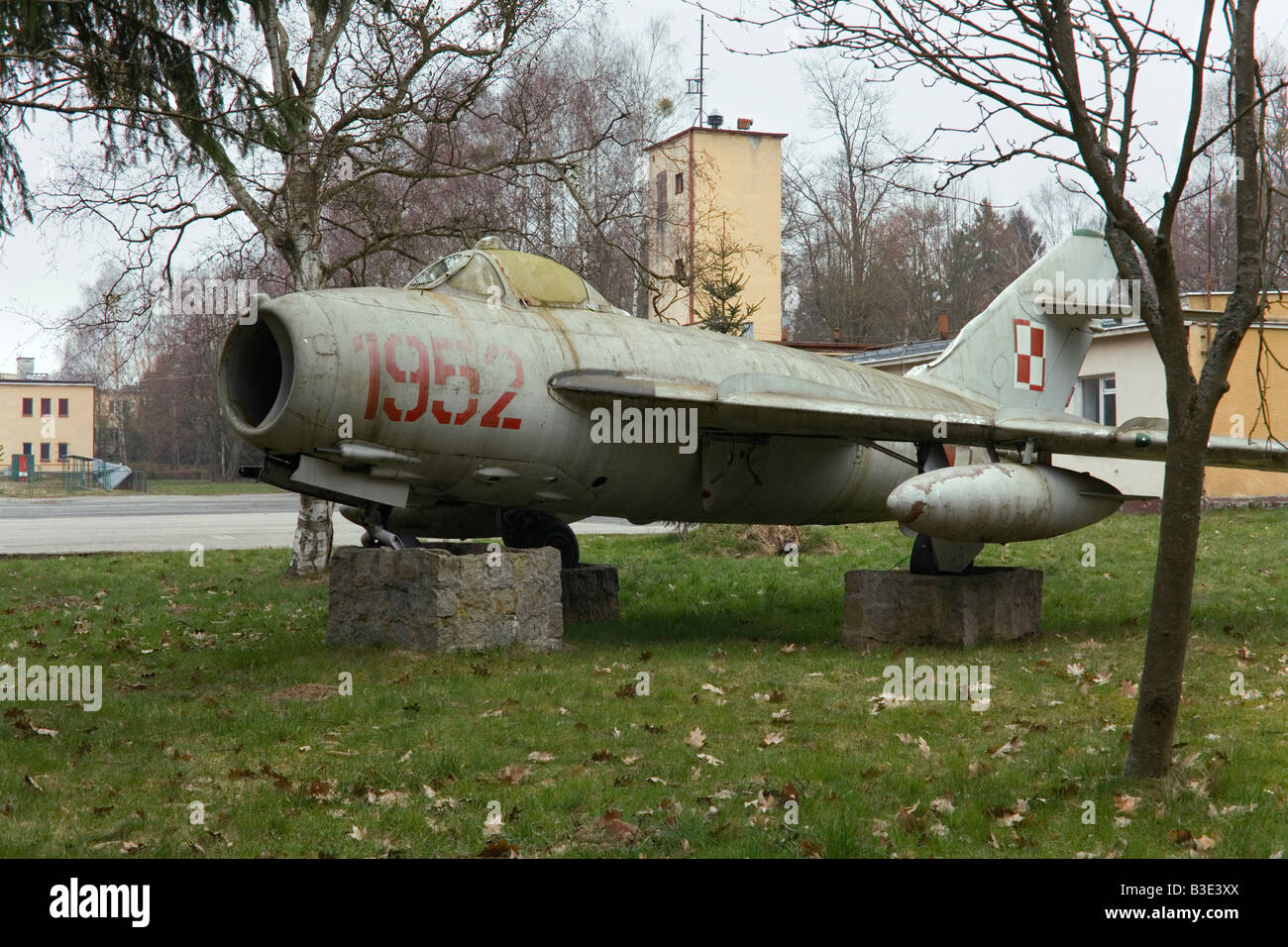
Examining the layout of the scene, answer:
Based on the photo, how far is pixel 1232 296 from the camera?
19.9 ft

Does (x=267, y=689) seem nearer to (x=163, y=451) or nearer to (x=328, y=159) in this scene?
(x=328, y=159)

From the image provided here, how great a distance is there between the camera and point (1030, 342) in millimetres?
14617

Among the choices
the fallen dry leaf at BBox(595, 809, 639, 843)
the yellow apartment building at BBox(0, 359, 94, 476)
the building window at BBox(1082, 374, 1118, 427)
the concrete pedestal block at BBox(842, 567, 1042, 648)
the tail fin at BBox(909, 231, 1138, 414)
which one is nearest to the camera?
the fallen dry leaf at BBox(595, 809, 639, 843)

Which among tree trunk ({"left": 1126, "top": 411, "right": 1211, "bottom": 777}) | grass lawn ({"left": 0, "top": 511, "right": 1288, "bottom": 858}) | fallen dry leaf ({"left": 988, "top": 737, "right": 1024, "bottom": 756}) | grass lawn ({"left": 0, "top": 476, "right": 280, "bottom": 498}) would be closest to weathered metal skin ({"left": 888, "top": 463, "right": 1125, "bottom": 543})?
grass lawn ({"left": 0, "top": 511, "right": 1288, "bottom": 858})

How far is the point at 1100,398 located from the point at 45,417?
74.8m

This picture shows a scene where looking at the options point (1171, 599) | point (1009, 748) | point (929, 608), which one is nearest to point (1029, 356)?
point (929, 608)

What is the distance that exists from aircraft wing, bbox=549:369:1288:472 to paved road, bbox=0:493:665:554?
464 inches

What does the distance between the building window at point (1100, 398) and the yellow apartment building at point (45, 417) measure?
70.0m

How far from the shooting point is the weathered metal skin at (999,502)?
34.9 feet

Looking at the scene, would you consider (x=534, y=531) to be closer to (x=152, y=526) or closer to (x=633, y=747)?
(x=633, y=747)

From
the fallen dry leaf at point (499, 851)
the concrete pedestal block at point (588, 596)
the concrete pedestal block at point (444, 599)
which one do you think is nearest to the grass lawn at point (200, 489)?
the concrete pedestal block at point (588, 596)

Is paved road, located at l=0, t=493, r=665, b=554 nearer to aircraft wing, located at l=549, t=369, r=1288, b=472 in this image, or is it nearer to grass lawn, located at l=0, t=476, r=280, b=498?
grass lawn, located at l=0, t=476, r=280, b=498

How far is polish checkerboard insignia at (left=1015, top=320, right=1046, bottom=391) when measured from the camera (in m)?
14.6
